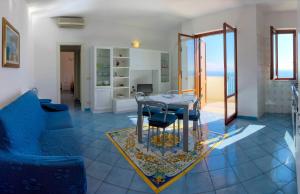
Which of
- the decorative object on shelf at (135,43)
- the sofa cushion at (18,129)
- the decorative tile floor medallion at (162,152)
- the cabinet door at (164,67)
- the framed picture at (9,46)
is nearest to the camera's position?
the sofa cushion at (18,129)

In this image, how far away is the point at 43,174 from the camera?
4.57 feet

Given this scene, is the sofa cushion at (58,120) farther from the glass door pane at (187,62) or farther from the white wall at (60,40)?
the glass door pane at (187,62)

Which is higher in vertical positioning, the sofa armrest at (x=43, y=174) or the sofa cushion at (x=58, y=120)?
the sofa cushion at (x=58, y=120)

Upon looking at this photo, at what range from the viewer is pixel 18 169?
55.0 inches

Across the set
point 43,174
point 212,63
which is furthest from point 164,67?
point 43,174

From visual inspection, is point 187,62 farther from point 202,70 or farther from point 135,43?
point 135,43

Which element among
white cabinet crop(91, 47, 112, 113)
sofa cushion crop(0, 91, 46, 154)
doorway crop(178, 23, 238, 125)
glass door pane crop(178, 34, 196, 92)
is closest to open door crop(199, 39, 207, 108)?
doorway crop(178, 23, 238, 125)

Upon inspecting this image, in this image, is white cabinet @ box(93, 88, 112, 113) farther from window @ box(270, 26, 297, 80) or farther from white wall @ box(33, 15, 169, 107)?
window @ box(270, 26, 297, 80)

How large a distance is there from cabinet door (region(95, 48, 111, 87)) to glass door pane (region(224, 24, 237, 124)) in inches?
122

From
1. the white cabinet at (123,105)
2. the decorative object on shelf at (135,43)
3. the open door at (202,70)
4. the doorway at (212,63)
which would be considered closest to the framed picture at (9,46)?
the white cabinet at (123,105)

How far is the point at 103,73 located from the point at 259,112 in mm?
4098

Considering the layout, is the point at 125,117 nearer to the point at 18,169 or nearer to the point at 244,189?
the point at 244,189

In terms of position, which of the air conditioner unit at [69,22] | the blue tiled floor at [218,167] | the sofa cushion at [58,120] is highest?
the air conditioner unit at [69,22]

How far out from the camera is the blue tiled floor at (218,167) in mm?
2080
